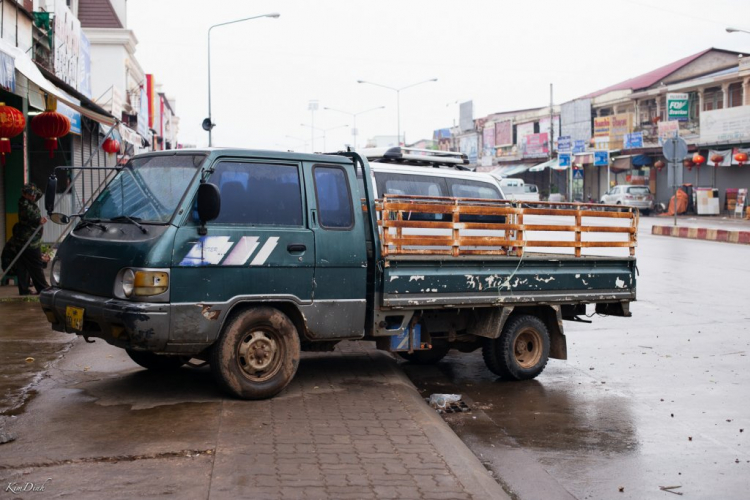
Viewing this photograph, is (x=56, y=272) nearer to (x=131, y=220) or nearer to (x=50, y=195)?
(x=50, y=195)

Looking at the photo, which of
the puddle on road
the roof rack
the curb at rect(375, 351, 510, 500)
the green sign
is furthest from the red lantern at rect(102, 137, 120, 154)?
the green sign

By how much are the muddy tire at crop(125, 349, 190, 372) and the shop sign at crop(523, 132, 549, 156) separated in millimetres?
62124

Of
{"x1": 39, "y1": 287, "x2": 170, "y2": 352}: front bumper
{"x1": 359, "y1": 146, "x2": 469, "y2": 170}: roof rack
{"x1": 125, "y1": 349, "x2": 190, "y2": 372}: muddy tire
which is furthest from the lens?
{"x1": 359, "y1": 146, "x2": 469, "y2": 170}: roof rack

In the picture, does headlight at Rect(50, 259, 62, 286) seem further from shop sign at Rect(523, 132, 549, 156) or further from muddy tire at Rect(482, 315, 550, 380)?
shop sign at Rect(523, 132, 549, 156)

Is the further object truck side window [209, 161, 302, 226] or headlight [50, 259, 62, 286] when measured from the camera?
headlight [50, 259, 62, 286]

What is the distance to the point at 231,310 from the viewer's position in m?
6.51

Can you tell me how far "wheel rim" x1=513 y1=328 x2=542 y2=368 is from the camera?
8.48 meters

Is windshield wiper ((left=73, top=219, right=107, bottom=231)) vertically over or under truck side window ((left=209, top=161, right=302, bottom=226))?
under

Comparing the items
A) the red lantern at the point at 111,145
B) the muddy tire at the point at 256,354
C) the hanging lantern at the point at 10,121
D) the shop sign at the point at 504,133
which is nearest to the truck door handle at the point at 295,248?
the muddy tire at the point at 256,354

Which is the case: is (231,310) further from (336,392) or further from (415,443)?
(415,443)

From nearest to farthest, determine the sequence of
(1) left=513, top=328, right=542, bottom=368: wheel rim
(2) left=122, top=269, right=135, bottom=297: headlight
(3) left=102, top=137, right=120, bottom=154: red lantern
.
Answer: (2) left=122, top=269, right=135, bottom=297: headlight
(1) left=513, top=328, right=542, bottom=368: wheel rim
(3) left=102, top=137, right=120, bottom=154: red lantern

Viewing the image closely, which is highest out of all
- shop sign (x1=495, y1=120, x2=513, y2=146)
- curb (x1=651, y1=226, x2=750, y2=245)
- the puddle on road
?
shop sign (x1=495, y1=120, x2=513, y2=146)

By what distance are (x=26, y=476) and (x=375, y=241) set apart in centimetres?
352

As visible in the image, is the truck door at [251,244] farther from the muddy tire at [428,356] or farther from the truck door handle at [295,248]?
the muddy tire at [428,356]
